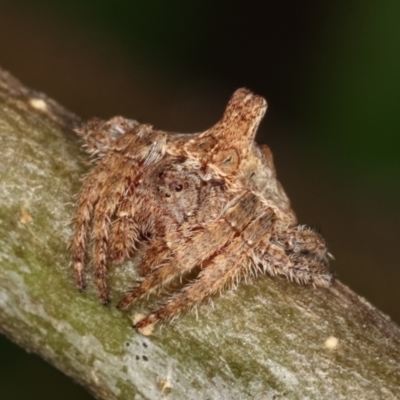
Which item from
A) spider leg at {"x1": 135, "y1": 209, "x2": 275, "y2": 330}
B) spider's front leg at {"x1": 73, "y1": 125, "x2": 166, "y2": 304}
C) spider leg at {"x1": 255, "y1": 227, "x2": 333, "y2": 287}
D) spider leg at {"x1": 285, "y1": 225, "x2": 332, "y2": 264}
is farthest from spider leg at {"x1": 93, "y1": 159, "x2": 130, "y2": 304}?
spider leg at {"x1": 285, "y1": 225, "x2": 332, "y2": 264}

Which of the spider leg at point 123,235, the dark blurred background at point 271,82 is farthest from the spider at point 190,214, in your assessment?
the dark blurred background at point 271,82

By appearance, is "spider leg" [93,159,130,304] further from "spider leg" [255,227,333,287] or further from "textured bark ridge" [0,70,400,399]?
"spider leg" [255,227,333,287]

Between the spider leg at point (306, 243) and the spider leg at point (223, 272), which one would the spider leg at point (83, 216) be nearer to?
the spider leg at point (223, 272)

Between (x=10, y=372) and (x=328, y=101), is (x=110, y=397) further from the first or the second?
(x=328, y=101)

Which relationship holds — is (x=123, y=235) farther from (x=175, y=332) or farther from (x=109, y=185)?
(x=175, y=332)

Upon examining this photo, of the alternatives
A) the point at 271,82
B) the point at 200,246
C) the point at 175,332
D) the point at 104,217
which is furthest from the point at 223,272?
the point at 271,82

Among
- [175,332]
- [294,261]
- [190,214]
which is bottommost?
[175,332]

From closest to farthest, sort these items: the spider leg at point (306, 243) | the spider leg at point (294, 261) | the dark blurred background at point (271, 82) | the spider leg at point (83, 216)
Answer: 1. the spider leg at point (83, 216)
2. the spider leg at point (294, 261)
3. the spider leg at point (306, 243)
4. the dark blurred background at point (271, 82)

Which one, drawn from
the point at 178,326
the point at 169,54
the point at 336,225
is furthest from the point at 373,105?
the point at 178,326
